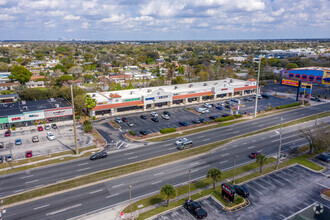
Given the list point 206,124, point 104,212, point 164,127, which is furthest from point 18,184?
point 206,124

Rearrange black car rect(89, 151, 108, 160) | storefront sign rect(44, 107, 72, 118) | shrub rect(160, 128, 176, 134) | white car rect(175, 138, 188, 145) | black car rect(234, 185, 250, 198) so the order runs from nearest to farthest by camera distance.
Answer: black car rect(234, 185, 250, 198), black car rect(89, 151, 108, 160), white car rect(175, 138, 188, 145), shrub rect(160, 128, 176, 134), storefront sign rect(44, 107, 72, 118)

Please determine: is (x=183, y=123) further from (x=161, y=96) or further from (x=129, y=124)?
(x=161, y=96)

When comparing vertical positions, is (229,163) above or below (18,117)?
below

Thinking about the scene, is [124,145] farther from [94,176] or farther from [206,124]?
[206,124]

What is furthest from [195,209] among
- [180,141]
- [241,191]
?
[180,141]

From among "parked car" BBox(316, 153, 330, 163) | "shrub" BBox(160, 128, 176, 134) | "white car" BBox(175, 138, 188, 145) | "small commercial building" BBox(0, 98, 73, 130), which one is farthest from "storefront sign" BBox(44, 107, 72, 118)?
"parked car" BBox(316, 153, 330, 163)

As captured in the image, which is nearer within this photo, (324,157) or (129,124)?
(324,157)

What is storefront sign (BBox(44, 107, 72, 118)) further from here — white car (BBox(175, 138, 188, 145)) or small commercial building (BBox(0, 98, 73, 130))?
white car (BBox(175, 138, 188, 145))
